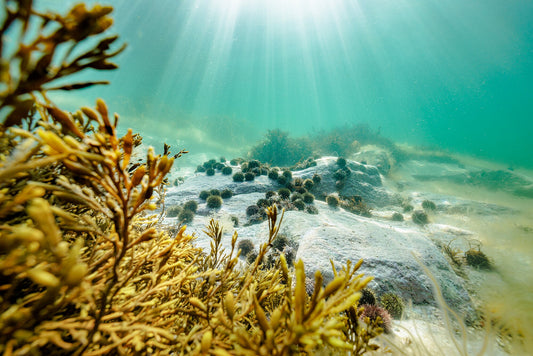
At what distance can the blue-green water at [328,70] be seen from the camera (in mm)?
41156

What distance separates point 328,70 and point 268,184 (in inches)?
3374

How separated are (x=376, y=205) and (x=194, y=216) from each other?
36.5ft

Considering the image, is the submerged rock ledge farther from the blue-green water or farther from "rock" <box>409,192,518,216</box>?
the blue-green water

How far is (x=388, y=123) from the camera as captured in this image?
3438 inches

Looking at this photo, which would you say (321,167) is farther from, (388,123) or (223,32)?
(388,123)

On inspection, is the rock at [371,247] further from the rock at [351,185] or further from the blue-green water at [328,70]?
the blue-green water at [328,70]

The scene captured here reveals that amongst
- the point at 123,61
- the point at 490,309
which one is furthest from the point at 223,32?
the point at 490,309

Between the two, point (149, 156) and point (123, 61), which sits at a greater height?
point (123, 61)

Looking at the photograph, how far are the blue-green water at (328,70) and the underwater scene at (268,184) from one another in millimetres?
546

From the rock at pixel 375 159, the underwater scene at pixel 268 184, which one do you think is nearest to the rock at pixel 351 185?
the underwater scene at pixel 268 184

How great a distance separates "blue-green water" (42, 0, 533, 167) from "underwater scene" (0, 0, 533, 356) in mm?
546

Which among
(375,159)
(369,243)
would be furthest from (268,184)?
(375,159)

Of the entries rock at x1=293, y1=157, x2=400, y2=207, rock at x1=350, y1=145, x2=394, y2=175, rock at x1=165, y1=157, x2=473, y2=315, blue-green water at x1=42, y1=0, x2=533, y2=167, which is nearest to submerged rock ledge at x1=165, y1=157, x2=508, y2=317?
rock at x1=165, y1=157, x2=473, y2=315

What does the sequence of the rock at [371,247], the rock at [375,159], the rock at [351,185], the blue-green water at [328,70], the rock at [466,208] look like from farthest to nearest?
the blue-green water at [328,70] → the rock at [375,159] → the rock at [351,185] → the rock at [466,208] → the rock at [371,247]
